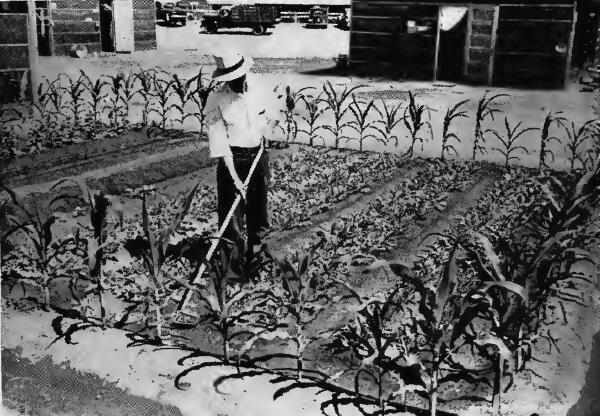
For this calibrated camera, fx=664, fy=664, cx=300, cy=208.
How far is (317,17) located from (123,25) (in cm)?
721

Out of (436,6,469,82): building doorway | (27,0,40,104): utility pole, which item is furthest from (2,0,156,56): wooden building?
(436,6,469,82): building doorway

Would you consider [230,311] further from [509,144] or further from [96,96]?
[96,96]

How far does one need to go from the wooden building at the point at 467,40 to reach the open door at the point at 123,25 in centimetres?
796

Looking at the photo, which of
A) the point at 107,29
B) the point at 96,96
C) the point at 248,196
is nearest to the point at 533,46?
the point at 96,96

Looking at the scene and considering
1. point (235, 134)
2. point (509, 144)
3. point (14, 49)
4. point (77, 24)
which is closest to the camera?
point (235, 134)

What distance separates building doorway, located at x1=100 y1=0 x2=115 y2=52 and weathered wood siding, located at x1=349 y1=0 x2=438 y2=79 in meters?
8.63

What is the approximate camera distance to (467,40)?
63.3ft

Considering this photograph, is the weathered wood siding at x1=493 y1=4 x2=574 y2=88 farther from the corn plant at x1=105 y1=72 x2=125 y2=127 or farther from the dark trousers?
the dark trousers

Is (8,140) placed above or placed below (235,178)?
below

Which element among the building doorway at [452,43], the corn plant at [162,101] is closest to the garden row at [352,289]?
the corn plant at [162,101]

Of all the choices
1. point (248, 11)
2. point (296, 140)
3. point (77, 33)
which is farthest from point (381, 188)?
point (77, 33)

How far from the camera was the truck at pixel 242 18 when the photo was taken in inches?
697

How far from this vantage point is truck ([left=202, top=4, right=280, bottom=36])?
17698mm

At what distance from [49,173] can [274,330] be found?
5.44 m
